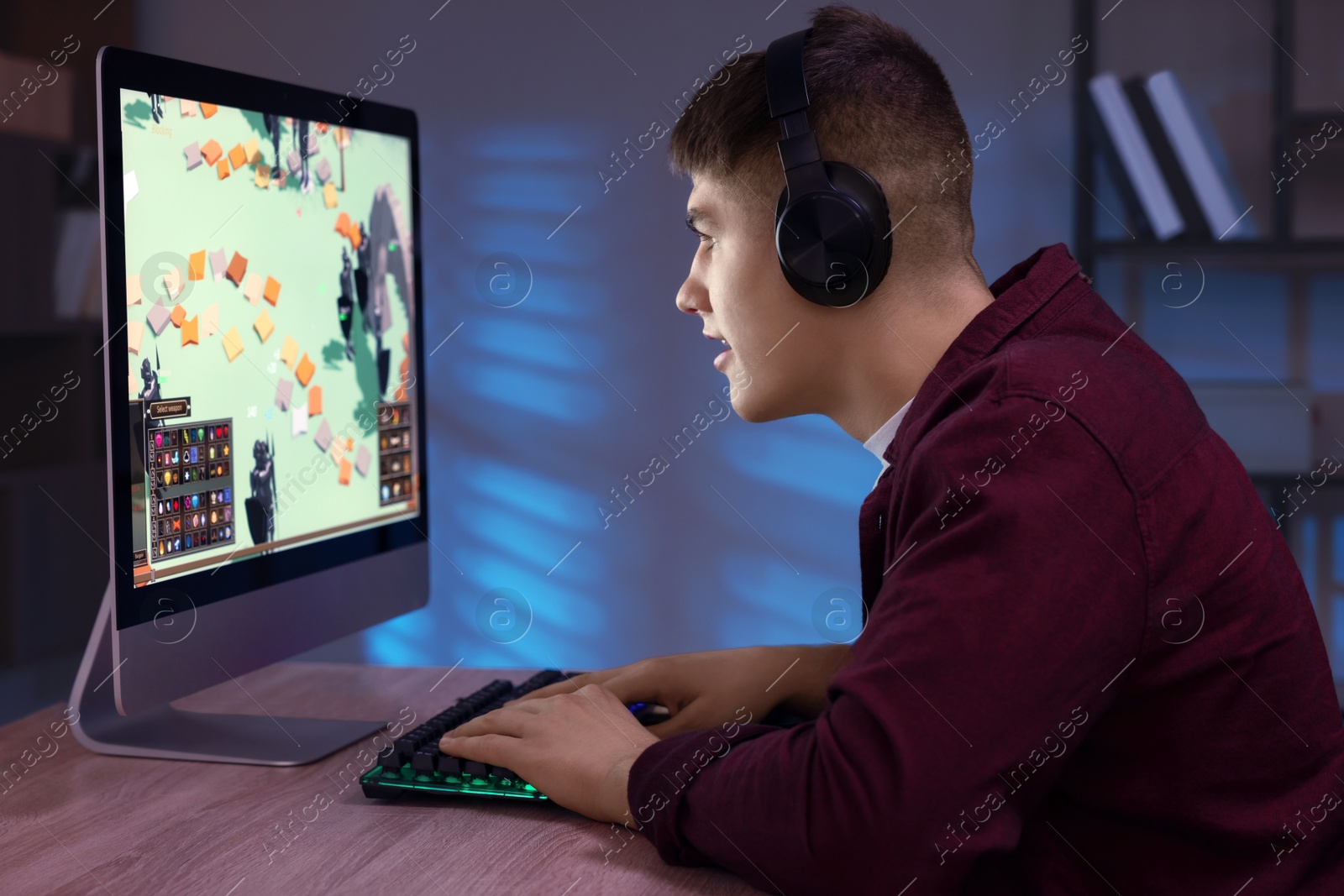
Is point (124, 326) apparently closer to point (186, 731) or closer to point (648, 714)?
point (186, 731)

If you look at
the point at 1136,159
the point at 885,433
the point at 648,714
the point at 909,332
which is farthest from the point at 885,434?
the point at 1136,159

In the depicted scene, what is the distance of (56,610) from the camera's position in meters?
2.10

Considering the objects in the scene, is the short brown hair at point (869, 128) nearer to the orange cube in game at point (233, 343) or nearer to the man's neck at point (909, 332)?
the man's neck at point (909, 332)

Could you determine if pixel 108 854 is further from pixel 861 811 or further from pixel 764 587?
pixel 764 587

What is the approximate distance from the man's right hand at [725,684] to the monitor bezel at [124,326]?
0.97 ft

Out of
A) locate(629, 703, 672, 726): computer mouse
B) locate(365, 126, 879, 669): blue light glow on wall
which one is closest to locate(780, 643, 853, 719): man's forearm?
locate(629, 703, 672, 726): computer mouse

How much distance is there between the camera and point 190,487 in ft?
3.16

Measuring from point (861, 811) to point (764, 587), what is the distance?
5.13ft

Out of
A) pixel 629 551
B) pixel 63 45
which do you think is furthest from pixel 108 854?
pixel 63 45

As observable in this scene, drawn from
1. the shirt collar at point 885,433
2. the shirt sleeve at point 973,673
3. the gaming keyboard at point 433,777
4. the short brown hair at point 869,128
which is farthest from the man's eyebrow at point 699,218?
the gaming keyboard at point 433,777

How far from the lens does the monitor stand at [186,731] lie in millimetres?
983

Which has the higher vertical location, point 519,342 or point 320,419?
point 519,342

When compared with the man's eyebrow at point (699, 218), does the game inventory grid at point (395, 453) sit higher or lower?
lower

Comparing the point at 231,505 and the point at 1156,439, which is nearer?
the point at 1156,439
